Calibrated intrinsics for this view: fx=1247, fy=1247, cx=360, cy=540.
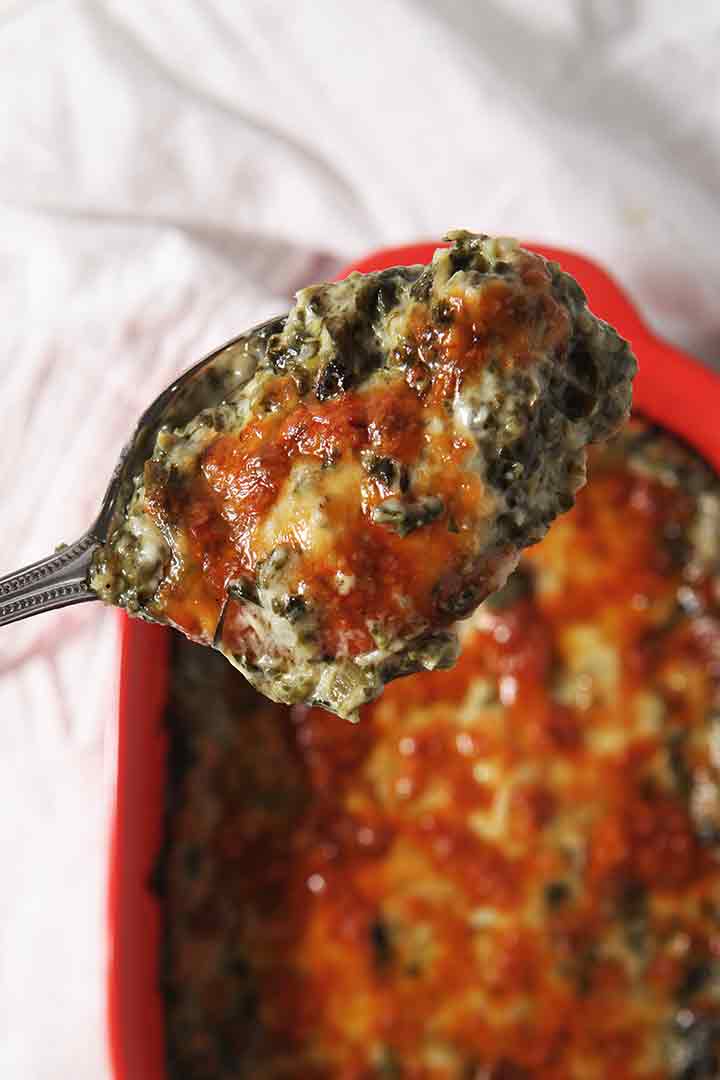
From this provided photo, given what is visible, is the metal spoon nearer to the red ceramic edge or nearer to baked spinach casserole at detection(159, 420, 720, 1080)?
the red ceramic edge

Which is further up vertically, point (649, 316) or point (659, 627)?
point (649, 316)

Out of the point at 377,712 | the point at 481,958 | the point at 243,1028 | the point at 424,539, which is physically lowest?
the point at 243,1028

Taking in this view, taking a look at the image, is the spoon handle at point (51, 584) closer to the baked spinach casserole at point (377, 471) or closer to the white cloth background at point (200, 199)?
the baked spinach casserole at point (377, 471)

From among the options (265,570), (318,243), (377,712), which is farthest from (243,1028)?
(318,243)

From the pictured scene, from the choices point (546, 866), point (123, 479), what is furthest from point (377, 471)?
point (546, 866)

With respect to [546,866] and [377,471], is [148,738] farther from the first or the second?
[377,471]

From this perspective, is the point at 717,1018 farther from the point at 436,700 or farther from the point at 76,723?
the point at 76,723
